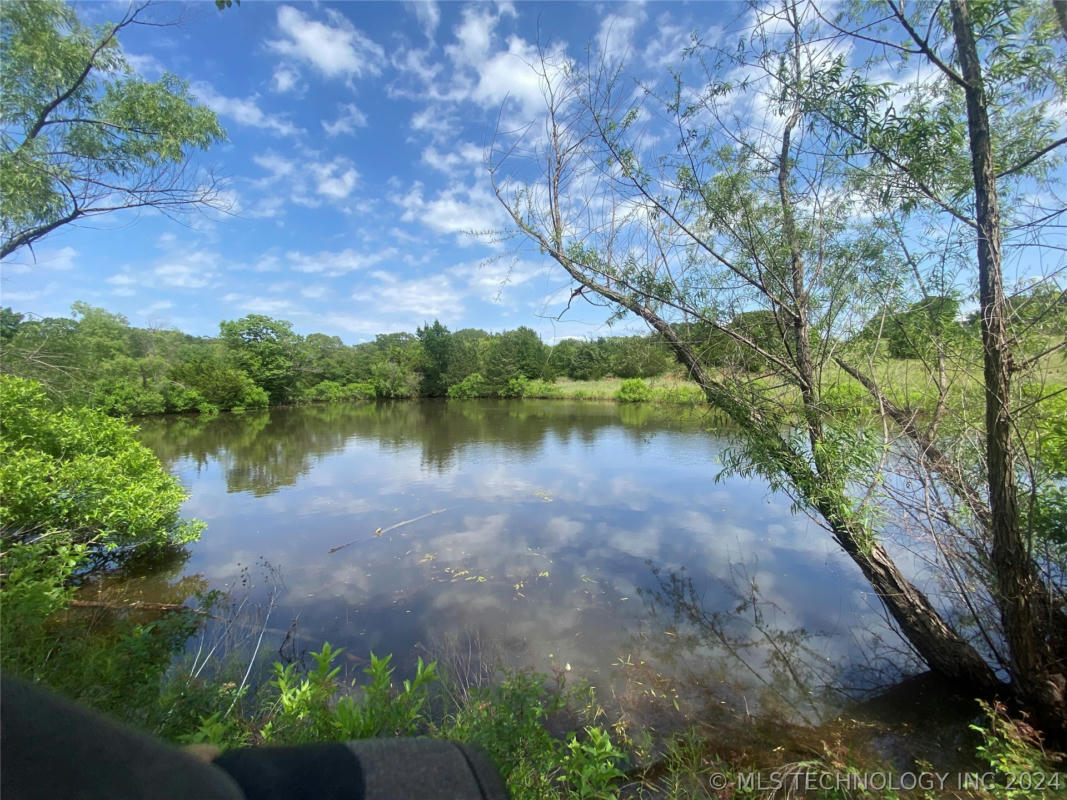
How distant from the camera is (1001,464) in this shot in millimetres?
3203

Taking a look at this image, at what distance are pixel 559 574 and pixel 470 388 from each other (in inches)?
1499

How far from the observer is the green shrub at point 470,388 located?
4388 cm

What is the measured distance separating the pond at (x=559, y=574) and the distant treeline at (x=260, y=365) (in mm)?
3239

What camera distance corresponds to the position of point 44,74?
462 cm

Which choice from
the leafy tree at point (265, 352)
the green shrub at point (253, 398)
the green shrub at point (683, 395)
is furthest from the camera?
the leafy tree at point (265, 352)

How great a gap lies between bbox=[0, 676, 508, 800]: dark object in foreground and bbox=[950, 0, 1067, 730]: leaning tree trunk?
423cm

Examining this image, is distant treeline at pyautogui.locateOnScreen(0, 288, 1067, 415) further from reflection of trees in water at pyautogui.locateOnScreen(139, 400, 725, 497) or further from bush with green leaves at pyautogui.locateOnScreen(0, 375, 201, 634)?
reflection of trees in water at pyautogui.locateOnScreen(139, 400, 725, 497)

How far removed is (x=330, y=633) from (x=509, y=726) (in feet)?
12.4

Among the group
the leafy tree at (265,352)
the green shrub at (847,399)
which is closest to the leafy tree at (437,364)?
the leafy tree at (265,352)

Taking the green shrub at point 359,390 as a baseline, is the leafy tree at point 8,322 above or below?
above

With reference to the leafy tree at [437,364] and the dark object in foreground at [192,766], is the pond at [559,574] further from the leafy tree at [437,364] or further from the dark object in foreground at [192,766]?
the leafy tree at [437,364]

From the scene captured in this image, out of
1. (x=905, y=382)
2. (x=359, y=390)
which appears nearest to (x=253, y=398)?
(x=359, y=390)

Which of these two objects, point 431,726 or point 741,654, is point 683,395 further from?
point 431,726

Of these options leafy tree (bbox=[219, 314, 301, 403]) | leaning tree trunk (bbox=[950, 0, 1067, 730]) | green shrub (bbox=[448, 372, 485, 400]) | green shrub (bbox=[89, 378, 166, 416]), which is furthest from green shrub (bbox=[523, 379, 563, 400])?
leaning tree trunk (bbox=[950, 0, 1067, 730])
